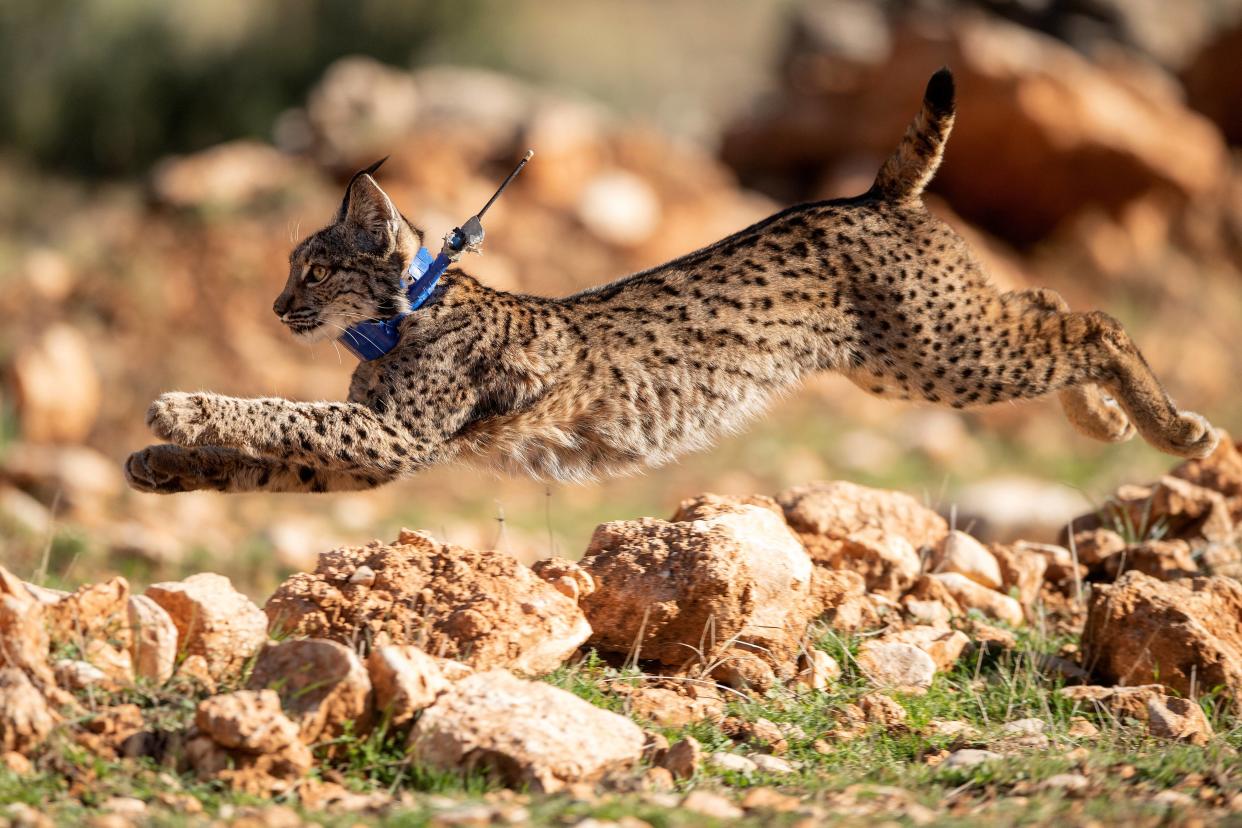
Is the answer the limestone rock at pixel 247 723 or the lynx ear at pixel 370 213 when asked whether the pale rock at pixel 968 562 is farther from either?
the limestone rock at pixel 247 723

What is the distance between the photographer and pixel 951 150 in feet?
54.5

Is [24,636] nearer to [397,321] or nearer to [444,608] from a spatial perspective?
[444,608]

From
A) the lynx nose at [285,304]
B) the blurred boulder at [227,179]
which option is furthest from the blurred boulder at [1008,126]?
the lynx nose at [285,304]

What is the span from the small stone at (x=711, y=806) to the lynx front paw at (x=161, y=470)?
275 cm

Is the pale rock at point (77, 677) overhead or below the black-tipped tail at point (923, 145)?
below

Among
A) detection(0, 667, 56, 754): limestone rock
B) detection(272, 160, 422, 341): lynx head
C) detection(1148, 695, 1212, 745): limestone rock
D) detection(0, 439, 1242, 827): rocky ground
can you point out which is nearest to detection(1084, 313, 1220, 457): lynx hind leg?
detection(0, 439, 1242, 827): rocky ground

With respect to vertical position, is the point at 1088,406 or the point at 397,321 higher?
the point at 397,321

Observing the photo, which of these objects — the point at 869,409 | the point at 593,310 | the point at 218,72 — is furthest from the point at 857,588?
the point at 218,72

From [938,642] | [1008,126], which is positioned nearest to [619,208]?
[1008,126]

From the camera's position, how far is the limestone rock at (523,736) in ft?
12.9

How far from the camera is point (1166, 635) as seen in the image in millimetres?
5195

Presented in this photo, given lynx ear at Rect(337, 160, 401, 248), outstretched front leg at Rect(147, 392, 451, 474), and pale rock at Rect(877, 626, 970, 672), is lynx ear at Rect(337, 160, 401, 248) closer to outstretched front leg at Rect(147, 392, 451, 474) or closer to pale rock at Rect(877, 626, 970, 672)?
outstretched front leg at Rect(147, 392, 451, 474)

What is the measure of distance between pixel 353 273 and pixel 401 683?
8.04ft

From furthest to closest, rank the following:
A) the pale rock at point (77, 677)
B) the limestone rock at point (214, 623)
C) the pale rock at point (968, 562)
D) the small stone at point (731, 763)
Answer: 1. the pale rock at point (968, 562)
2. the limestone rock at point (214, 623)
3. the small stone at point (731, 763)
4. the pale rock at point (77, 677)
